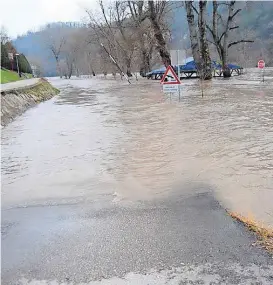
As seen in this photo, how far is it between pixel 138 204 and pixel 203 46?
102ft

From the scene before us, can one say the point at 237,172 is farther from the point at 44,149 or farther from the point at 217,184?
the point at 44,149

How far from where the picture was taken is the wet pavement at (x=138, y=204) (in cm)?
362

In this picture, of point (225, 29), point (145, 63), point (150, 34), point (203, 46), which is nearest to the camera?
point (203, 46)

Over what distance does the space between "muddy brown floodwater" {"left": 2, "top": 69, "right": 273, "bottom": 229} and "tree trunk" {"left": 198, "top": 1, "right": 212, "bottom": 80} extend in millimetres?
21617

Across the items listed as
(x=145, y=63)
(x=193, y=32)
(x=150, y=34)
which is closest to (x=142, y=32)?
(x=150, y=34)

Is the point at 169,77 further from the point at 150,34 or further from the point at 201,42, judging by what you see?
the point at 150,34

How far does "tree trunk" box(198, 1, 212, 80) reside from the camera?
110ft

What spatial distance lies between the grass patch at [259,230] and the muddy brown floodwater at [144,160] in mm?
203

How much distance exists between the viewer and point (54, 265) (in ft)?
12.4

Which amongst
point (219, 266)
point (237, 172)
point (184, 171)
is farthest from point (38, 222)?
point (237, 172)

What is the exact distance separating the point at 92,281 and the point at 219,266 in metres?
1.11

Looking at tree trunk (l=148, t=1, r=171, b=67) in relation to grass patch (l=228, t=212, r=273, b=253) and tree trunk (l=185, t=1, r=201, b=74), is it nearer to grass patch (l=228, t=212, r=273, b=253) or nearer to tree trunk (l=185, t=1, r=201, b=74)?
tree trunk (l=185, t=1, r=201, b=74)

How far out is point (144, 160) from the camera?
786cm

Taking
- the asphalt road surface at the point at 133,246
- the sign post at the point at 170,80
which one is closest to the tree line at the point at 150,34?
the sign post at the point at 170,80
